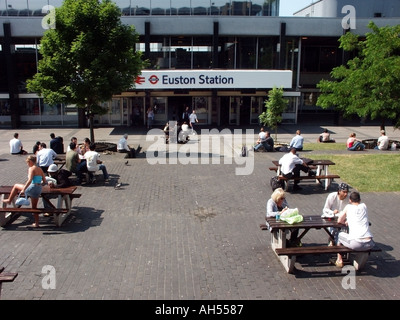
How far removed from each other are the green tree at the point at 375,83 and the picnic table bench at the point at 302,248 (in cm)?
1555

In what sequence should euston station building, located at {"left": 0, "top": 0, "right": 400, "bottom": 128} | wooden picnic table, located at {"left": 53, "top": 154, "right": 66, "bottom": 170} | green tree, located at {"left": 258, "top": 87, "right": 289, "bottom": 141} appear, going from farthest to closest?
euston station building, located at {"left": 0, "top": 0, "right": 400, "bottom": 128}, green tree, located at {"left": 258, "top": 87, "right": 289, "bottom": 141}, wooden picnic table, located at {"left": 53, "top": 154, "right": 66, "bottom": 170}

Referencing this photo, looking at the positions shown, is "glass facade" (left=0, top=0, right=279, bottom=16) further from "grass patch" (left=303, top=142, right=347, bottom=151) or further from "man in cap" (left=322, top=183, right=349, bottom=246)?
"man in cap" (left=322, top=183, right=349, bottom=246)

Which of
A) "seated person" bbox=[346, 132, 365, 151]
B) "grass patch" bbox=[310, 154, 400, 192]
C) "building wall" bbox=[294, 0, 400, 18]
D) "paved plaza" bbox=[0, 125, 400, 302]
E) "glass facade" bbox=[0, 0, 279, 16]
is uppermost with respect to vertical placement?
"building wall" bbox=[294, 0, 400, 18]

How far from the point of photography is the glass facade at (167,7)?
32812 millimetres

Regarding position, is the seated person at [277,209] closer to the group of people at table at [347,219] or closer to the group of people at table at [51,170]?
the group of people at table at [347,219]

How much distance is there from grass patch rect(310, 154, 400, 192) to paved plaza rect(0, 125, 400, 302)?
75cm

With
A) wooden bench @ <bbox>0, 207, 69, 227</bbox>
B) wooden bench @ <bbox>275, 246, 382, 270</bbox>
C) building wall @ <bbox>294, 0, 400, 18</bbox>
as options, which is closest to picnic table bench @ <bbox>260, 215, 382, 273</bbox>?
wooden bench @ <bbox>275, 246, 382, 270</bbox>

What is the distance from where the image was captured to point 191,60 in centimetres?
3094

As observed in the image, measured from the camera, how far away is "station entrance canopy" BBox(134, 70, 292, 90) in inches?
1091

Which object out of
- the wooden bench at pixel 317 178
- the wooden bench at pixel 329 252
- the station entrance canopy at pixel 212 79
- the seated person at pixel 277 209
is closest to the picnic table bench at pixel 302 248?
the wooden bench at pixel 329 252

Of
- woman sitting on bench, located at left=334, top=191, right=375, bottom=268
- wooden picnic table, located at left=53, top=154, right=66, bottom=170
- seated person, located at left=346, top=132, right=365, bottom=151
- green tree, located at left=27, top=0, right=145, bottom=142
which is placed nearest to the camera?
woman sitting on bench, located at left=334, top=191, right=375, bottom=268

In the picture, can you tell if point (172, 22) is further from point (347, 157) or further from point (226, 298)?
point (226, 298)

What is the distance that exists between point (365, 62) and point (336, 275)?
722 inches

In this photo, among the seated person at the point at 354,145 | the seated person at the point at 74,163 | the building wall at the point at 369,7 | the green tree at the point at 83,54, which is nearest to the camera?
the seated person at the point at 74,163
